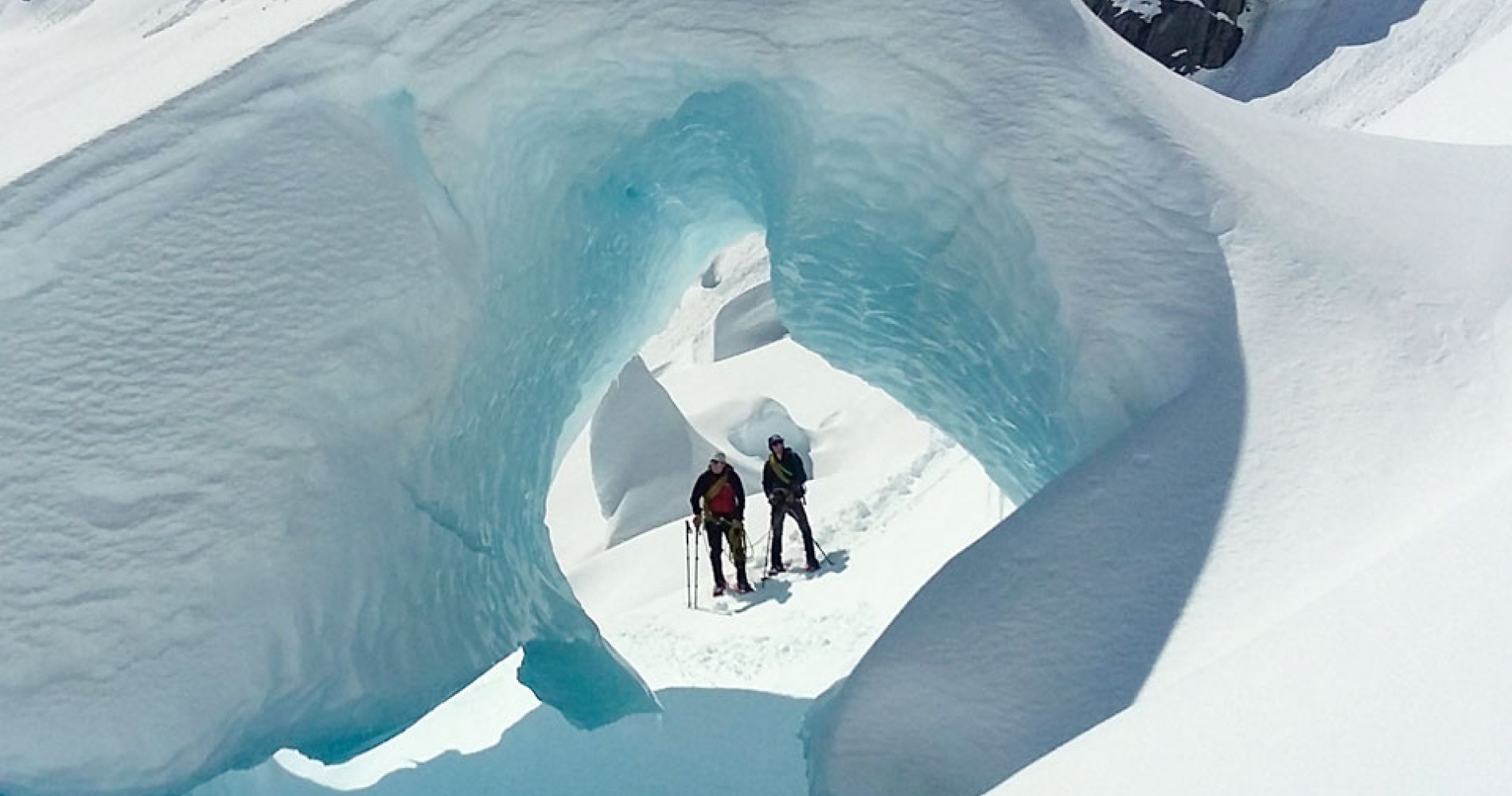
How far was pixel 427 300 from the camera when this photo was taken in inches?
165

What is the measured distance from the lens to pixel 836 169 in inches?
188

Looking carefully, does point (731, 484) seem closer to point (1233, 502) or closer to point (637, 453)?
point (1233, 502)

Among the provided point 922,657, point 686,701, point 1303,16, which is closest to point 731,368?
point 1303,16

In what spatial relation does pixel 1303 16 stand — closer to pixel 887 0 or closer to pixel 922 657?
pixel 887 0

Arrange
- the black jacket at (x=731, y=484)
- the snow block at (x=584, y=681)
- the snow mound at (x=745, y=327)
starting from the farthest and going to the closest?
the snow mound at (x=745, y=327) → the black jacket at (x=731, y=484) → the snow block at (x=584, y=681)

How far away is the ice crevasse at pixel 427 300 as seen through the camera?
11.6ft

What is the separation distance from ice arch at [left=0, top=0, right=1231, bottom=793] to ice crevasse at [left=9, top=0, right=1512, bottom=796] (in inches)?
0.4

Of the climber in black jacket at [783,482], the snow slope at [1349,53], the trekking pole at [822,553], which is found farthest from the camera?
the snow slope at [1349,53]

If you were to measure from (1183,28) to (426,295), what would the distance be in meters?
16.8

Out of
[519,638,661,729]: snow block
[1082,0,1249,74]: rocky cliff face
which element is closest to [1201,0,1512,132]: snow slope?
[1082,0,1249,74]: rocky cliff face

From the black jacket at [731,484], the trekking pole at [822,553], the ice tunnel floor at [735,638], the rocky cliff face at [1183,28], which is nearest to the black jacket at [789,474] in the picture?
the black jacket at [731,484]

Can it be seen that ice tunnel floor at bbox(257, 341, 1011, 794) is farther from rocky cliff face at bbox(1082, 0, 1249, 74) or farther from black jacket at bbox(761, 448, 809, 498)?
rocky cliff face at bbox(1082, 0, 1249, 74)

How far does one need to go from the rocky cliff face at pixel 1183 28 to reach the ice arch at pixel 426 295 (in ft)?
48.8

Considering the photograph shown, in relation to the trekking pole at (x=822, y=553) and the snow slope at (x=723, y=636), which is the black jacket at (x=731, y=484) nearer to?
the snow slope at (x=723, y=636)
